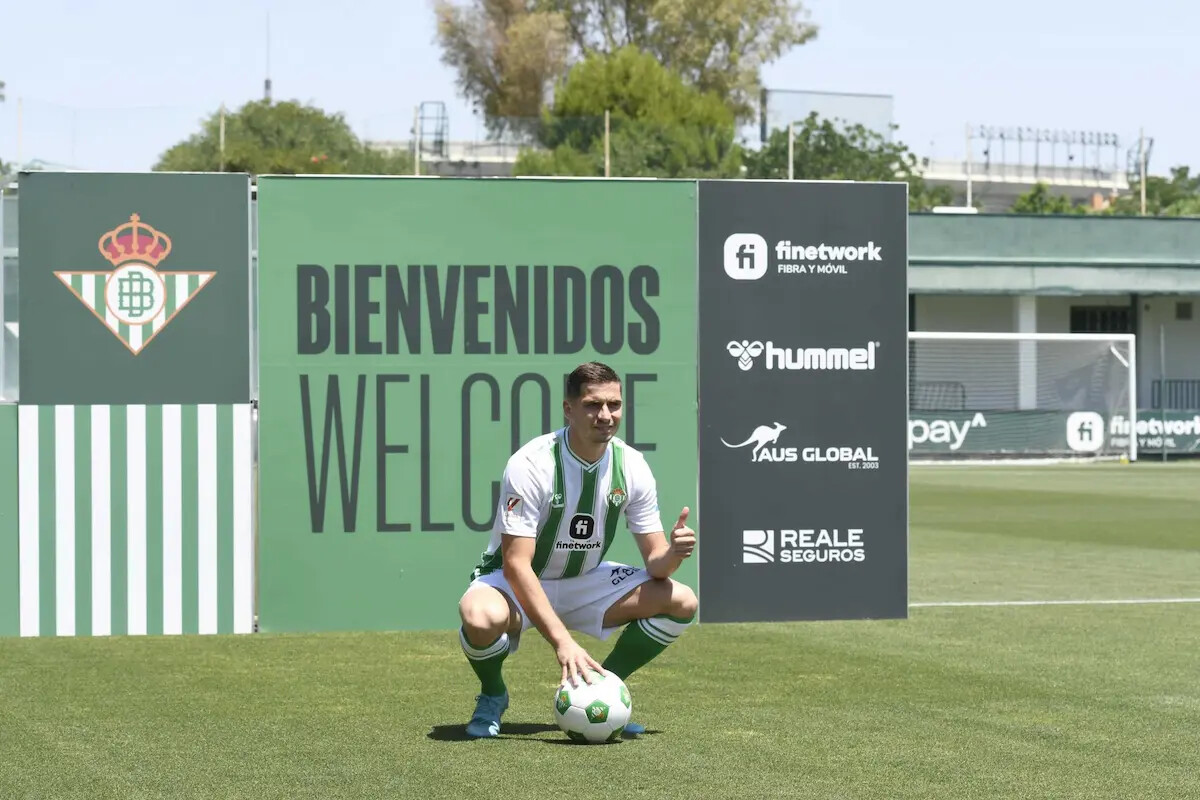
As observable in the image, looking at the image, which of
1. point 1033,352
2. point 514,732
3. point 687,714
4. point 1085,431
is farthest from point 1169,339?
point 514,732

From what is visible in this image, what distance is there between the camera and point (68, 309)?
10.7 metres

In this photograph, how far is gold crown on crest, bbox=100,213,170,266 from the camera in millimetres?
10703

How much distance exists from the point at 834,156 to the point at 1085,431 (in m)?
15.6

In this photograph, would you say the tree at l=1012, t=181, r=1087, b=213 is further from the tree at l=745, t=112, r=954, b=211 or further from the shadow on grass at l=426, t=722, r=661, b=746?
the shadow on grass at l=426, t=722, r=661, b=746

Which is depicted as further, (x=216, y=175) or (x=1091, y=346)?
(x=1091, y=346)

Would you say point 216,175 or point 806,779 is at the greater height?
point 216,175

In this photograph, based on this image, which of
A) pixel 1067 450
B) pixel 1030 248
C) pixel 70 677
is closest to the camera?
pixel 70 677

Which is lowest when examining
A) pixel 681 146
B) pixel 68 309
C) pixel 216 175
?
pixel 68 309

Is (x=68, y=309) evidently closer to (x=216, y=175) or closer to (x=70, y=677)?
(x=216, y=175)

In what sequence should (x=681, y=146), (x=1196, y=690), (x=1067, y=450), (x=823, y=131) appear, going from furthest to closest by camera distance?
1. (x=823, y=131)
2. (x=681, y=146)
3. (x=1067, y=450)
4. (x=1196, y=690)

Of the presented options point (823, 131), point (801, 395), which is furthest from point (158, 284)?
point (823, 131)

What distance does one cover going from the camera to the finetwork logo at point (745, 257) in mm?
11312

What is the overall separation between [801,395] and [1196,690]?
3483mm

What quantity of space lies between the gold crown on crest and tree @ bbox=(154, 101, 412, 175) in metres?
32.3
